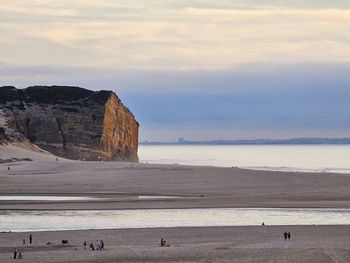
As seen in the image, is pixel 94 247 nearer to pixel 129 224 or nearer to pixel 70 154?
pixel 129 224

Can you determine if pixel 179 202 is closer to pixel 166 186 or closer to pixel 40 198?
pixel 40 198

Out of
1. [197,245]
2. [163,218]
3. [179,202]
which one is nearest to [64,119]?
[179,202]

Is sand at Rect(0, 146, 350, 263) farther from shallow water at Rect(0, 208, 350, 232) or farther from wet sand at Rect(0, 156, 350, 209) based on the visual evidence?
shallow water at Rect(0, 208, 350, 232)

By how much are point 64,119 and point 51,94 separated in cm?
482

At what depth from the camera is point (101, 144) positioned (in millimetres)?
93750

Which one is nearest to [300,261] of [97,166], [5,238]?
[5,238]

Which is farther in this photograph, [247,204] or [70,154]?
[70,154]

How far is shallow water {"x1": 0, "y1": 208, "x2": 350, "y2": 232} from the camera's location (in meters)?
38.6

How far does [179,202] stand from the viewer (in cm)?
4941

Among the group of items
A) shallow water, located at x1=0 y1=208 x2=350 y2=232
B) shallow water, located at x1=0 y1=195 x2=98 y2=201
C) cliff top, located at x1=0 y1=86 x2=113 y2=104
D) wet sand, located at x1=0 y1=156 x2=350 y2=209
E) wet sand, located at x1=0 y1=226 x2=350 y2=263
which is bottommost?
wet sand, located at x1=0 y1=226 x2=350 y2=263

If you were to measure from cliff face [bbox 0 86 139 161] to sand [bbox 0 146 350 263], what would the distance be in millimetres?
8490

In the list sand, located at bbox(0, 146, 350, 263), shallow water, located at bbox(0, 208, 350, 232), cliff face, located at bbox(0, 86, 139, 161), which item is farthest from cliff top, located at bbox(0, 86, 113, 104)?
shallow water, located at bbox(0, 208, 350, 232)

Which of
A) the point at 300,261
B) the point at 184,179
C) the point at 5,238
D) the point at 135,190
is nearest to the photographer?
the point at 300,261

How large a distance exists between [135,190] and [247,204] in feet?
38.2
